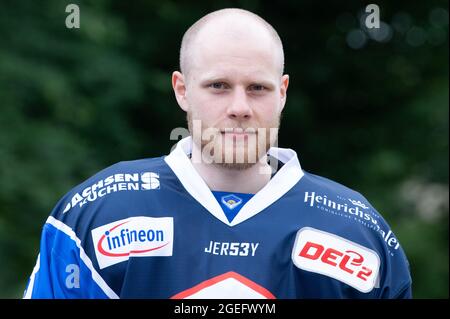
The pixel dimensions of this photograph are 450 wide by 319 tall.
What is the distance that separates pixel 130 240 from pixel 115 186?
25 centimetres

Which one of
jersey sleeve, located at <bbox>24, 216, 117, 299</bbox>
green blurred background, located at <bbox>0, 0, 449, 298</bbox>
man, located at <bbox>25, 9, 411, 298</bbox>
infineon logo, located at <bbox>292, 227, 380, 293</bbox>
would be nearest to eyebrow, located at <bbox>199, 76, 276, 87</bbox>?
man, located at <bbox>25, 9, 411, 298</bbox>

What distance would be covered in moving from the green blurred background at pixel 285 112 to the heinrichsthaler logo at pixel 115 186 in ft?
16.0

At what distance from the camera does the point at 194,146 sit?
151 inches

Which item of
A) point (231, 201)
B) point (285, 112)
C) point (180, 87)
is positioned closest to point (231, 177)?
point (231, 201)

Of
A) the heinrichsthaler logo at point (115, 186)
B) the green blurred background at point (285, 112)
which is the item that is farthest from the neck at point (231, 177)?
the green blurred background at point (285, 112)

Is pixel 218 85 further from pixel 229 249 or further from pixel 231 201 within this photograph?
pixel 229 249

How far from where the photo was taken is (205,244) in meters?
3.59

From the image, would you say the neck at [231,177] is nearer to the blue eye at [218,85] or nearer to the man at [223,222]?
the man at [223,222]

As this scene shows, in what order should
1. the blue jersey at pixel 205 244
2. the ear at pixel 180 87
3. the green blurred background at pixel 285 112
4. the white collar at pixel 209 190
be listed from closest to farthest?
1. the blue jersey at pixel 205 244
2. the white collar at pixel 209 190
3. the ear at pixel 180 87
4. the green blurred background at pixel 285 112

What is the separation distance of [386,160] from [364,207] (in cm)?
684

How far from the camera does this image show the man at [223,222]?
3.56 meters

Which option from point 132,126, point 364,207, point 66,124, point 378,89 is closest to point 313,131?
point 378,89

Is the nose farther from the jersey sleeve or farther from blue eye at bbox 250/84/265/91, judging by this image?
the jersey sleeve

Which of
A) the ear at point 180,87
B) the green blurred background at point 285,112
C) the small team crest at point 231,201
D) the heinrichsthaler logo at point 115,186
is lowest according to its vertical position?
the small team crest at point 231,201
